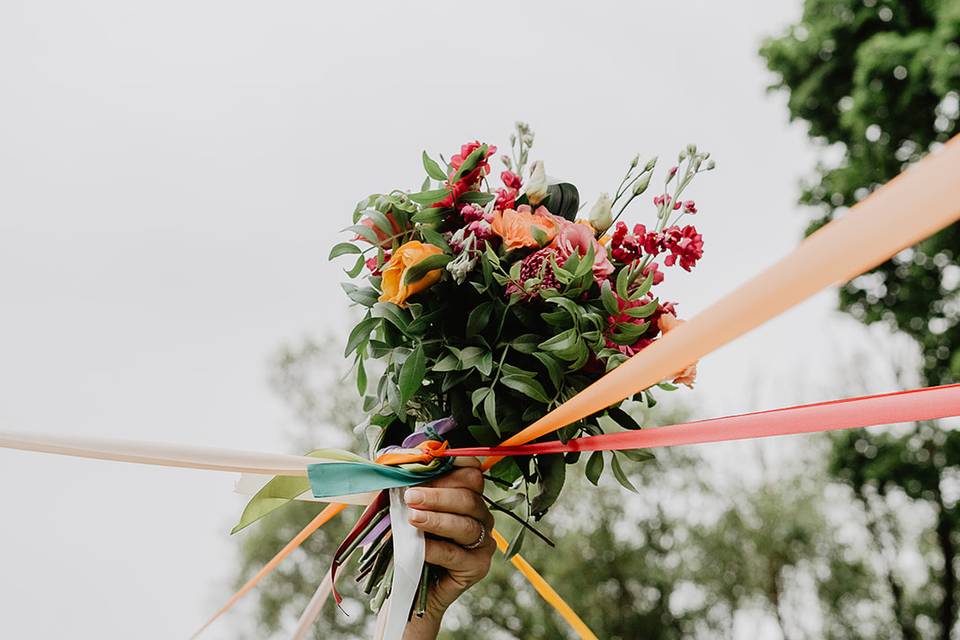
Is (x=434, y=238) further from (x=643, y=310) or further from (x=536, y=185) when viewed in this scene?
(x=643, y=310)

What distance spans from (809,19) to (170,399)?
9545mm

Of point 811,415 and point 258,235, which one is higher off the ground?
point 811,415

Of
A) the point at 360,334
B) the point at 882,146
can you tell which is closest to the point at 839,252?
the point at 360,334

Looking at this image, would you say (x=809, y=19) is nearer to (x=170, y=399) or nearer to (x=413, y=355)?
(x=413, y=355)

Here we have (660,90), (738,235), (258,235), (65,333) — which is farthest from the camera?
(258,235)

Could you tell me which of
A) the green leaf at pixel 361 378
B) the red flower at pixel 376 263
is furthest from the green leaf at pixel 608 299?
the green leaf at pixel 361 378

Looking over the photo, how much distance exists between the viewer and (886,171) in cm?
778

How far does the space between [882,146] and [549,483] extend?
273 inches

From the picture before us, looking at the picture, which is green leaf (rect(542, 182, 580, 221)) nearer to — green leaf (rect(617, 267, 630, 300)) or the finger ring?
green leaf (rect(617, 267, 630, 300))

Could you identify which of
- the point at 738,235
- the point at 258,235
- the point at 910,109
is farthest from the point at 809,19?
the point at 258,235

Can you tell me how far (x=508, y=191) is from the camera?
6.30 feet

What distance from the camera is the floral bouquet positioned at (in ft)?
5.85

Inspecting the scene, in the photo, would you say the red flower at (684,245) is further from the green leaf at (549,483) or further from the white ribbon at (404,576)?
the white ribbon at (404,576)

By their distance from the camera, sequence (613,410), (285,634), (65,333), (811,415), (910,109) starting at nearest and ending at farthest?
(811,415) < (613,410) < (910,109) < (285,634) < (65,333)
